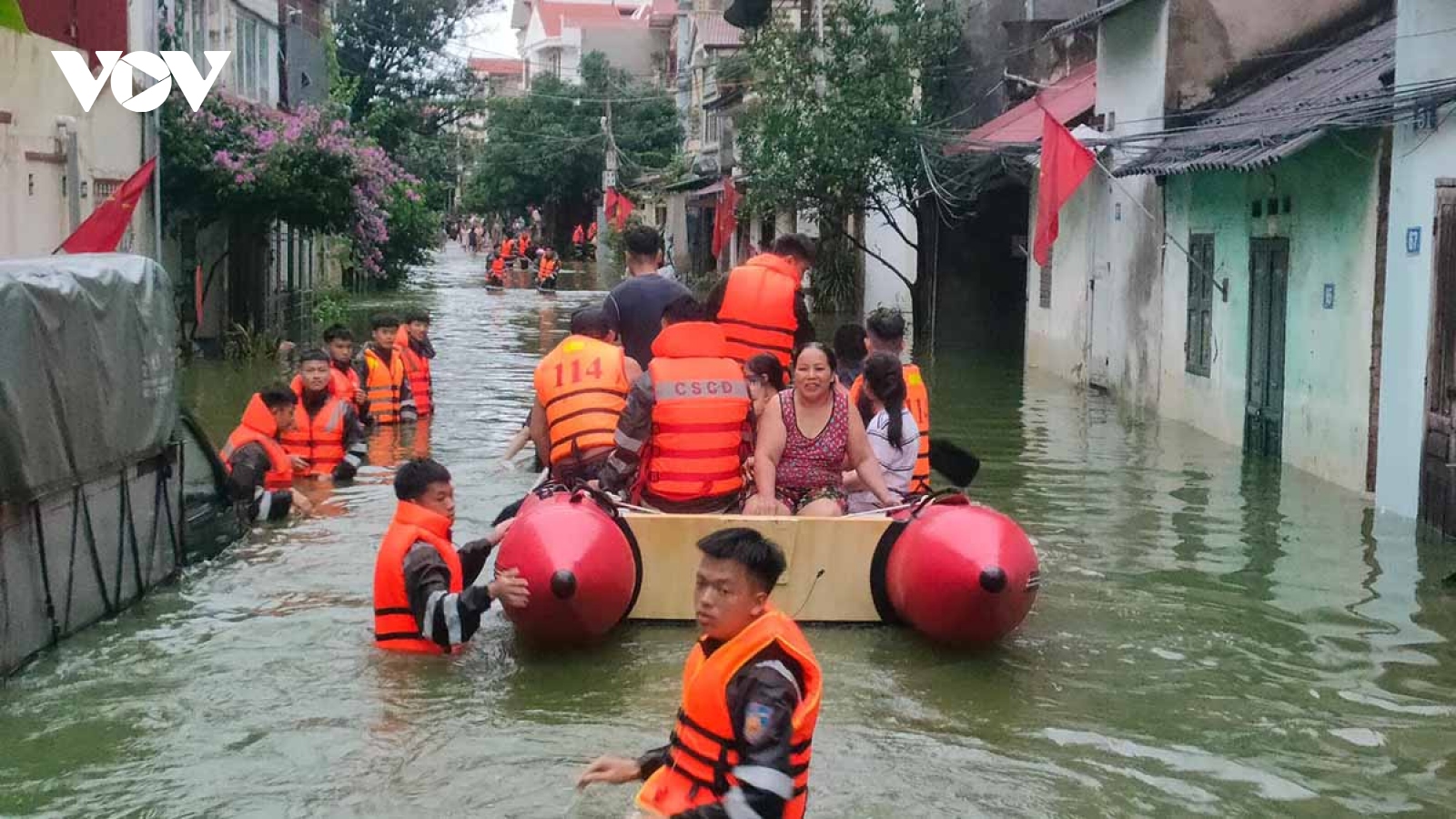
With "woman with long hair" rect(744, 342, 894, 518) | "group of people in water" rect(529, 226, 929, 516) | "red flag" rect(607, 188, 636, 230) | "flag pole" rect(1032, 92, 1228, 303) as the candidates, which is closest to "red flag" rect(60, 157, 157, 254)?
"group of people in water" rect(529, 226, 929, 516)

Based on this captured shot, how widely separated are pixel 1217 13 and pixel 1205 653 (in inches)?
427

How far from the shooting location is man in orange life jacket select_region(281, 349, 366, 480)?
1378 centimetres

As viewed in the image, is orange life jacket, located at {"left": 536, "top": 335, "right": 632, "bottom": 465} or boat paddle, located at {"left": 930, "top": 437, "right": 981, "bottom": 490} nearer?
orange life jacket, located at {"left": 536, "top": 335, "right": 632, "bottom": 465}

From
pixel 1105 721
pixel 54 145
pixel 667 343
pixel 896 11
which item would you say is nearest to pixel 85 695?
pixel 667 343

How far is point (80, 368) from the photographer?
885 centimetres

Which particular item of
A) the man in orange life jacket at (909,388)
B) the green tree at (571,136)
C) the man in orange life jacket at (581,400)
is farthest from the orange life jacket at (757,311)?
the green tree at (571,136)

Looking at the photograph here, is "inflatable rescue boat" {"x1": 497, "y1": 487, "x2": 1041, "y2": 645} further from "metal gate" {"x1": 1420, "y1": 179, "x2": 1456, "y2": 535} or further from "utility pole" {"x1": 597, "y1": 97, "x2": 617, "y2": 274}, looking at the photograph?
"utility pole" {"x1": 597, "y1": 97, "x2": 617, "y2": 274}

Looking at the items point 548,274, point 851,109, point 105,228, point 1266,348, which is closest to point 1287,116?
point 1266,348

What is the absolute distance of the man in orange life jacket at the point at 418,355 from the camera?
59.7ft

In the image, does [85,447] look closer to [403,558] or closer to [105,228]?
[403,558]

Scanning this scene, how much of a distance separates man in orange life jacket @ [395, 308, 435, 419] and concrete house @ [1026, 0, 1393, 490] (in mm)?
7294

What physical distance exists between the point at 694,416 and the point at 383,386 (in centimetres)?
886

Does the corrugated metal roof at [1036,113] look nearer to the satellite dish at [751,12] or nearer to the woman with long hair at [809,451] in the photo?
the woman with long hair at [809,451]

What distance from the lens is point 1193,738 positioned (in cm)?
771
